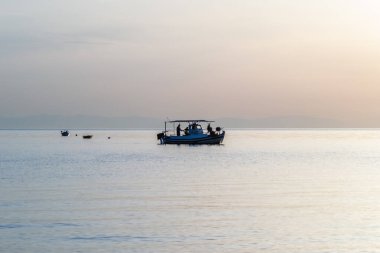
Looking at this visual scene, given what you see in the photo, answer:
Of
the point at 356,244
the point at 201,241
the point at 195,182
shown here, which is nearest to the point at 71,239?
the point at 201,241

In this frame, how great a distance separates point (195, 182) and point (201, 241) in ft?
82.9

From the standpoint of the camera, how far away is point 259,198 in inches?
1567

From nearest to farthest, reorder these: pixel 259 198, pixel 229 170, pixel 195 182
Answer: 1. pixel 259 198
2. pixel 195 182
3. pixel 229 170

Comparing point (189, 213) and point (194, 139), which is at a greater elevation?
point (194, 139)

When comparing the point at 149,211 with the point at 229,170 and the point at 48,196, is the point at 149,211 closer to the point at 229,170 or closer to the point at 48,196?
the point at 48,196

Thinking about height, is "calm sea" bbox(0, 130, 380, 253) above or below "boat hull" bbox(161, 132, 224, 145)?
below

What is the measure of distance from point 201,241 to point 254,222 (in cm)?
479

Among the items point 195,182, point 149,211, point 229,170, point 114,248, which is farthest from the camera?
point 229,170

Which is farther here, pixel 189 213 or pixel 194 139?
pixel 194 139

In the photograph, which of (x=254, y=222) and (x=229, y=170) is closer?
(x=254, y=222)

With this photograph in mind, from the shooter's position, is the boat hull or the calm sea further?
the boat hull

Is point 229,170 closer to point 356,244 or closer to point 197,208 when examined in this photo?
point 197,208

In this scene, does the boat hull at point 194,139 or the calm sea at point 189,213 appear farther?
the boat hull at point 194,139

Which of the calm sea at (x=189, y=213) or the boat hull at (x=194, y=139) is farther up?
the boat hull at (x=194, y=139)
